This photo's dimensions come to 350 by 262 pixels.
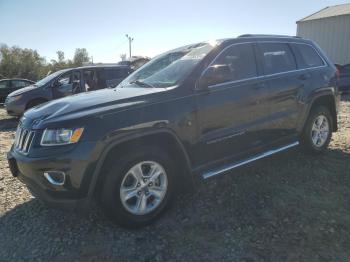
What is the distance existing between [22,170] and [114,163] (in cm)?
90

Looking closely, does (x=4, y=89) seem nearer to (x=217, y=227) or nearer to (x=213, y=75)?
(x=213, y=75)

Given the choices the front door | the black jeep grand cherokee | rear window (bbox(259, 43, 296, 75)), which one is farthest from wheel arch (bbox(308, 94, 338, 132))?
the front door

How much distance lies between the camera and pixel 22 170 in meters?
3.23

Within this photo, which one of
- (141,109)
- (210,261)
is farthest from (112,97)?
(210,261)

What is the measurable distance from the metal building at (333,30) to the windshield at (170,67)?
1841 centimetres

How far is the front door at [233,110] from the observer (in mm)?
3699

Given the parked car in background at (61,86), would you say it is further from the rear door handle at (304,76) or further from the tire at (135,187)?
the tire at (135,187)

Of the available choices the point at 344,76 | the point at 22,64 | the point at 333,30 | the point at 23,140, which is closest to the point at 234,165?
the point at 23,140

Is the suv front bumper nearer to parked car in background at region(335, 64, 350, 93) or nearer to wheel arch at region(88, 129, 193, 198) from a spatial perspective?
wheel arch at region(88, 129, 193, 198)

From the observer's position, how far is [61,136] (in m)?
2.99

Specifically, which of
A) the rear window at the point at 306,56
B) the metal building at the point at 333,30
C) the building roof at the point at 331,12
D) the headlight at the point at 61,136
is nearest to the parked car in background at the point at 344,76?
the metal building at the point at 333,30

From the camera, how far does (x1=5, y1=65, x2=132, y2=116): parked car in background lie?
10.3 meters

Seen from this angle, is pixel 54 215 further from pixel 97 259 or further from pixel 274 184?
pixel 274 184

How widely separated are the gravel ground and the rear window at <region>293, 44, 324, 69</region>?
5.42 ft
